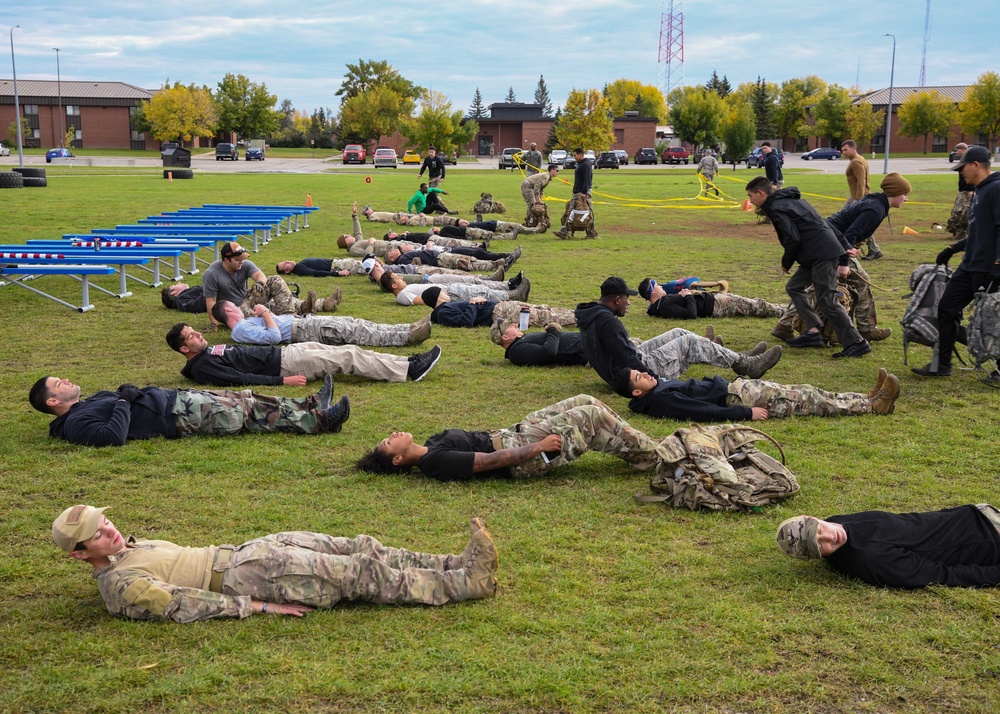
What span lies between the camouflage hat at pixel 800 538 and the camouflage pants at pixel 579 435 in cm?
154

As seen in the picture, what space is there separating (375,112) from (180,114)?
18.3 metres

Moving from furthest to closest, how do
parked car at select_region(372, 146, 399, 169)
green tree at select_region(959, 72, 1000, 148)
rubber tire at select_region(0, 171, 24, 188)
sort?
green tree at select_region(959, 72, 1000, 148), parked car at select_region(372, 146, 399, 169), rubber tire at select_region(0, 171, 24, 188)

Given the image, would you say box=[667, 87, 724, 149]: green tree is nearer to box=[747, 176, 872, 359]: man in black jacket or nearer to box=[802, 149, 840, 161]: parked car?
box=[802, 149, 840, 161]: parked car

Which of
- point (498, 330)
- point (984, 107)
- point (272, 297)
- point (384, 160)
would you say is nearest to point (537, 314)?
point (498, 330)

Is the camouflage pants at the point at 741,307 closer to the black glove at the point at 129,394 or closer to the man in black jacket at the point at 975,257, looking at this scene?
the man in black jacket at the point at 975,257

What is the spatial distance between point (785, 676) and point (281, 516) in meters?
3.30

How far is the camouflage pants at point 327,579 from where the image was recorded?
468 centimetres

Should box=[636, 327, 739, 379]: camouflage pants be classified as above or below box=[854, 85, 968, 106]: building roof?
below

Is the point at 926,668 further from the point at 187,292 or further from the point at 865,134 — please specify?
the point at 865,134

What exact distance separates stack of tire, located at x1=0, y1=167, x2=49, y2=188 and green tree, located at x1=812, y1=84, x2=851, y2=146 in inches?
3041

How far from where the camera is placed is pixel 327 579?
4.68m

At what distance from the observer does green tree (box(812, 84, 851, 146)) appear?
91188mm

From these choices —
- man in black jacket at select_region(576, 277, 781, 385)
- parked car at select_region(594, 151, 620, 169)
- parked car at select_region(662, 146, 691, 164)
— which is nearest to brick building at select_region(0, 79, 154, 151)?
parked car at select_region(594, 151, 620, 169)

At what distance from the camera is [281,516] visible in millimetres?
5879
